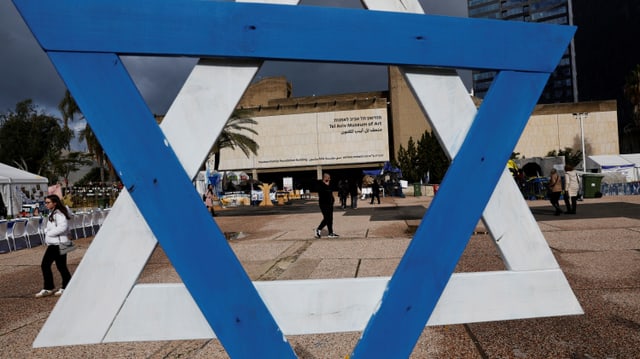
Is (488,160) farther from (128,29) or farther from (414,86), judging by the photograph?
(128,29)

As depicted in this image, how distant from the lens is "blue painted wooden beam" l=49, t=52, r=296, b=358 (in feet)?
3.04

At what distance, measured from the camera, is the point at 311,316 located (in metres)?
1.04

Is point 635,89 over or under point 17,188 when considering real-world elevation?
over

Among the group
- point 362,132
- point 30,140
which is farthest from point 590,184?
point 30,140

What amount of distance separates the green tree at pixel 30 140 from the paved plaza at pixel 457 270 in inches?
1899

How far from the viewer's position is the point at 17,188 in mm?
19469

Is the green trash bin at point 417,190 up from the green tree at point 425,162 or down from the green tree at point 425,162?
down

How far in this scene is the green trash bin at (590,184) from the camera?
799 inches

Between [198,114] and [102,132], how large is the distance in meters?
0.22

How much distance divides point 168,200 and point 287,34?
48cm

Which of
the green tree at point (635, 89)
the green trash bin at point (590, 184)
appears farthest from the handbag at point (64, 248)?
the green tree at point (635, 89)

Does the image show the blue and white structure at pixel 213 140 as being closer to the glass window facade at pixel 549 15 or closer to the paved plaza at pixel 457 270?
the paved plaza at pixel 457 270

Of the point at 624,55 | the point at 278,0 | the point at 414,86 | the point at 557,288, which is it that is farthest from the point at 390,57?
the point at 624,55

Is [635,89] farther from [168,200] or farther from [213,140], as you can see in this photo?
[168,200]
